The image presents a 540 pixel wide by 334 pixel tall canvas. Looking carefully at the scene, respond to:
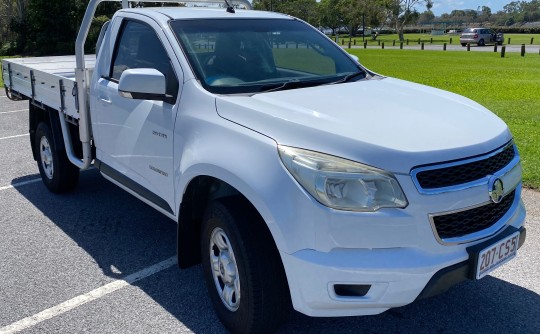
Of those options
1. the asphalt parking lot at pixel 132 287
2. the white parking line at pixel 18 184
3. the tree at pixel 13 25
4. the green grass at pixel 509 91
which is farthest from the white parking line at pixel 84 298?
the tree at pixel 13 25

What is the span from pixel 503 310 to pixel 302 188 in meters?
1.85

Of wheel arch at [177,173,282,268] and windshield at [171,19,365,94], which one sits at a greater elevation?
windshield at [171,19,365,94]

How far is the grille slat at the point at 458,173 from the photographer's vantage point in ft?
8.89

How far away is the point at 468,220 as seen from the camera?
286 cm

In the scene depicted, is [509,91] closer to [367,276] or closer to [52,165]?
[52,165]

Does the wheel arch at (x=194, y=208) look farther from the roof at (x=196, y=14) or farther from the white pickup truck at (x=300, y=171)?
the roof at (x=196, y=14)

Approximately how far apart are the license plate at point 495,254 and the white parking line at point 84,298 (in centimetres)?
241

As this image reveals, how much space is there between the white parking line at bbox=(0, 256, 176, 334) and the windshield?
1.58 m

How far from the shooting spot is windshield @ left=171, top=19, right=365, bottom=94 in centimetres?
374

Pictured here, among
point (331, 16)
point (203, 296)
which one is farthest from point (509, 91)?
point (331, 16)

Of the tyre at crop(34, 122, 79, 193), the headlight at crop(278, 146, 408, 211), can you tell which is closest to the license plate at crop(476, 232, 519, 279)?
the headlight at crop(278, 146, 408, 211)

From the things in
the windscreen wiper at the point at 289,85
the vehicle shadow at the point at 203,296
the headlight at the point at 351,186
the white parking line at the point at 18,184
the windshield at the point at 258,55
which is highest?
the windshield at the point at 258,55

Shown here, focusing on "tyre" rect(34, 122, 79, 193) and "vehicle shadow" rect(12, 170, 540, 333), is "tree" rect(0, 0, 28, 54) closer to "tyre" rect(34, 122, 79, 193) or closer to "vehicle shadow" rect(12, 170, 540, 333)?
"tyre" rect(34, 122, 79, 193)

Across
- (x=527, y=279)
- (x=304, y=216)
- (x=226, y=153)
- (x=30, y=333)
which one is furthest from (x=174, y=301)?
(x=527, y=279)
